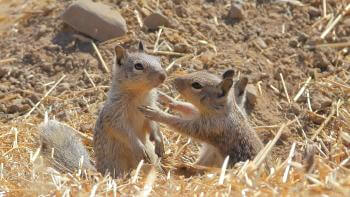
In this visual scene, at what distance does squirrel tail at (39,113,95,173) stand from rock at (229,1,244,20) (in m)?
3.30

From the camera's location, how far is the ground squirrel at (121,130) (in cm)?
805

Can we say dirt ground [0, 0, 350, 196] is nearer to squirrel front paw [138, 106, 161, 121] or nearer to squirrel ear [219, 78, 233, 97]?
squirrel front paw [138, 106, 161, 121]

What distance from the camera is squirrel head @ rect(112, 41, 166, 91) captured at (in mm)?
7867

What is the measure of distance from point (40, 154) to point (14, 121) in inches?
60.5

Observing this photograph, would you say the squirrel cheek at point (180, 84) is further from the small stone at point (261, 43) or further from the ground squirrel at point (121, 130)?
the small stone at point (261, 43)

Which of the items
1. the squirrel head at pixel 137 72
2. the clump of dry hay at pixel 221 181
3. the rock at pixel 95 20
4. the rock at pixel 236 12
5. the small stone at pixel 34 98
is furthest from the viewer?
the rock at pixel 236 12

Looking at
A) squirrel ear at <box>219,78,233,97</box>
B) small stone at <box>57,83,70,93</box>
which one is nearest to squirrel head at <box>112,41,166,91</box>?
squirrel ear at <box>219,78,233,97</box>

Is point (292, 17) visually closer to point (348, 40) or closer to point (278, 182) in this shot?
point (348, 40)

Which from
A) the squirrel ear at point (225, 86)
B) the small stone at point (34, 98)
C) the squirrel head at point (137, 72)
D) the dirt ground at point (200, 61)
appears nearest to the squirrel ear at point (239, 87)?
the dirt ground at point (200, 61)

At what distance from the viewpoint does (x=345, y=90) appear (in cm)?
984

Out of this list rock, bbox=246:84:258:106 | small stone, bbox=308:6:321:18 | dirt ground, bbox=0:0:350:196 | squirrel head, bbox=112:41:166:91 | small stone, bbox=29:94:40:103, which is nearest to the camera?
squirrel head, bbox=112:41:166:91

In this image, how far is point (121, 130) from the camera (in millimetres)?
8078

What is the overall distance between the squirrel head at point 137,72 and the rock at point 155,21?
2.27 meters

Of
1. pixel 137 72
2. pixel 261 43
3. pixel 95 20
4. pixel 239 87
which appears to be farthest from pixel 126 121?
pixel 261 43
